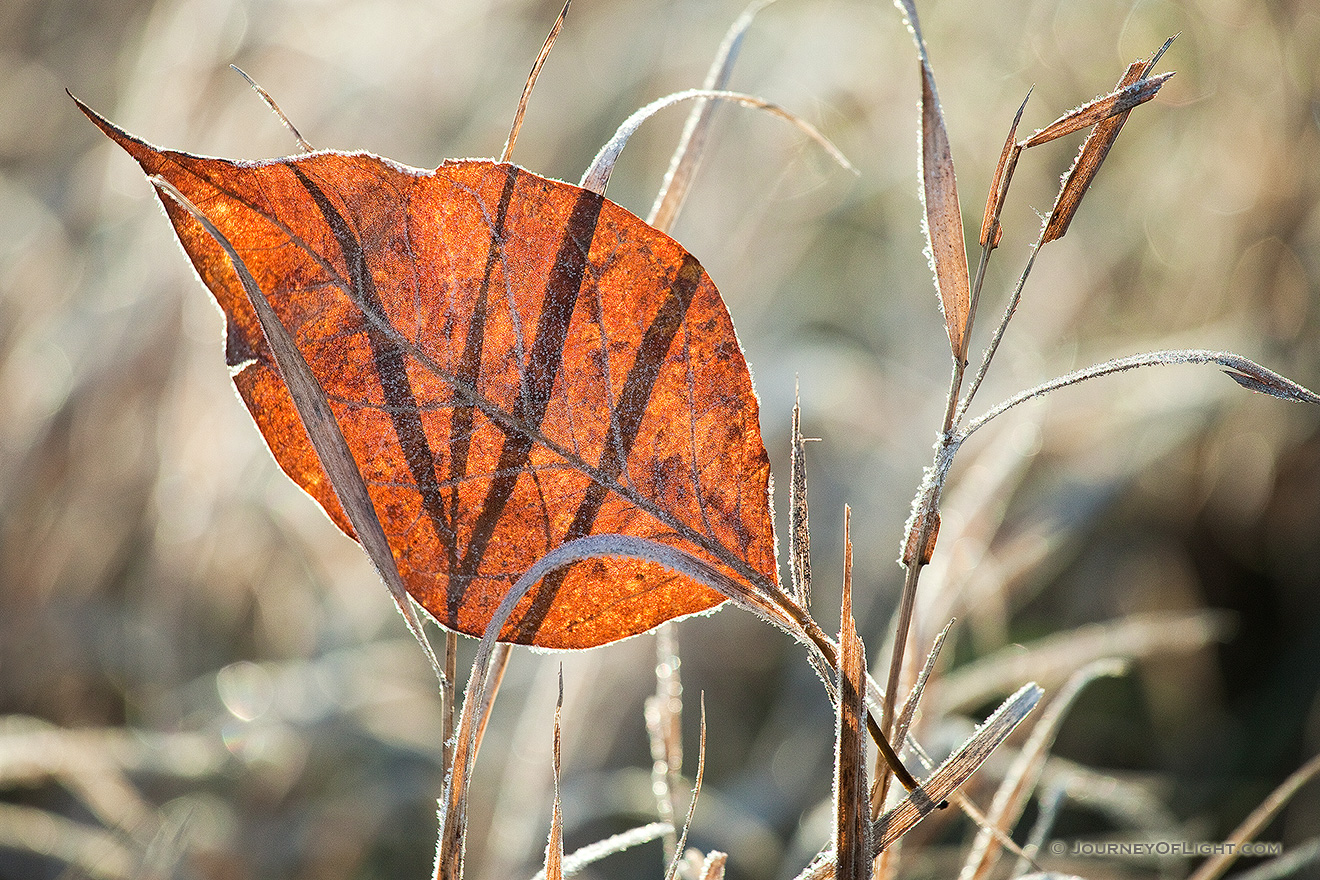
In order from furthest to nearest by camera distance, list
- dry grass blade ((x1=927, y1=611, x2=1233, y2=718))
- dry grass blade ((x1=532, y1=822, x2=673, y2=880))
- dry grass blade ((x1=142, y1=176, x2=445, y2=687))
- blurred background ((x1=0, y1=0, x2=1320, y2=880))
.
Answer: blurred background ((x1=0, y1=0, x2=1320, y2=880))
dry grass blade ((x1=927, y1=611, x2=1233, y2=718))
dry grass blade ((x1=532, y1=822, x2=673, y2=880))
dry grass blade ((x1=142, y1=176, x2=445, y2=687))

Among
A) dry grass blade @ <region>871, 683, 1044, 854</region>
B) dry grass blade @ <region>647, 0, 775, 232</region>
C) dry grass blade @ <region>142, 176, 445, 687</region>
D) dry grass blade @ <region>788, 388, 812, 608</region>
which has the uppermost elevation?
dry grass blade @ <region>647, 0, 775, 232</region>

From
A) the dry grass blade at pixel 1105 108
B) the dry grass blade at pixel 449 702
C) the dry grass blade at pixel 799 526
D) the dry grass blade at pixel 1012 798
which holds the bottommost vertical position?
the dry grass blade at pixel 1012 798

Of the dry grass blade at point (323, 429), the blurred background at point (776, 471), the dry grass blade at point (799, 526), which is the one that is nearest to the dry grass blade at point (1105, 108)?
the dry grass blade at point (799, 526)

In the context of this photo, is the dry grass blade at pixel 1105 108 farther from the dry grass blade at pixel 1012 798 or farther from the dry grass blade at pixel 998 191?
the dry grass blade at pixel 1012 798

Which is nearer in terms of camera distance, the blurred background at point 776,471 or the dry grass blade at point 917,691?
the dry grass blade at point 917,691

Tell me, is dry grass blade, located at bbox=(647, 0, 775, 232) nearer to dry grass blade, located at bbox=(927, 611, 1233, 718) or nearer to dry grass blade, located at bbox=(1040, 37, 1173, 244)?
dry grass blade, located at bbox=(1040, 37, 1173, 244)

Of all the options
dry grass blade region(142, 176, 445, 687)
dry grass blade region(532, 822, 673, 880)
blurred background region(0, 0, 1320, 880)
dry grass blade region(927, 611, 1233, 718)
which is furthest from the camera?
blurred background region(0, 0, 1320, 880)

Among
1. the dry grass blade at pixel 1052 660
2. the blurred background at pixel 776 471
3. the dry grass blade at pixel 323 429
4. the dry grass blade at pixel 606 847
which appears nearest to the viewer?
the dry grass blade at pixel 323 429

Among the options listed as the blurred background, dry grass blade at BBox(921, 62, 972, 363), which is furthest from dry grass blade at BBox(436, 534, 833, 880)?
the blurred background
